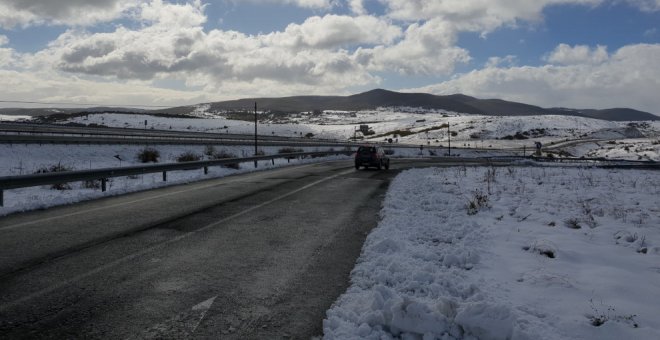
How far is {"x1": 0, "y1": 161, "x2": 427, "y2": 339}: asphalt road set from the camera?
4.04 metres

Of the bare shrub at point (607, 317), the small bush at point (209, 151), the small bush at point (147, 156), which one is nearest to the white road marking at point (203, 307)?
the bare shrub at point (607, 317)

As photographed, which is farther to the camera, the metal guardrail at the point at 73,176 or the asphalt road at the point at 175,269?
the metal guardrail at the point at 73,176

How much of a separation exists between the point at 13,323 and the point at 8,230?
4931 mm

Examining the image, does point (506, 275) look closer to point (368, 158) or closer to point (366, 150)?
point (368, 158)

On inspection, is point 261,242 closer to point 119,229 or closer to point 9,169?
point 119,229

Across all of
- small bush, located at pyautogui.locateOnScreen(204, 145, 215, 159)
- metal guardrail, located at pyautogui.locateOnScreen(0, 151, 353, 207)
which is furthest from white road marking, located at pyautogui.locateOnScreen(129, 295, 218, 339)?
small bush, located at pyautogui.locateOnScreen(204, 145, 215, 159)

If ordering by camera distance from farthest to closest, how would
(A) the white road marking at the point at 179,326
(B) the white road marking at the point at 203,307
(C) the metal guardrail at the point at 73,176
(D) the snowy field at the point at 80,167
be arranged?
(D) the snowy field at the point at 80,167, (C) the metal guardrail at the point at 73,176, (B) the white road marking at the point at 203,307, (A) the white road marking at the point at 179,326

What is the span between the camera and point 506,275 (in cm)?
552

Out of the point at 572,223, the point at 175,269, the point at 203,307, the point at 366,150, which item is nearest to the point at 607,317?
the point at 203,307

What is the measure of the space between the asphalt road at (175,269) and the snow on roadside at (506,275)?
53cm

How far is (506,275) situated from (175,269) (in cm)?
415

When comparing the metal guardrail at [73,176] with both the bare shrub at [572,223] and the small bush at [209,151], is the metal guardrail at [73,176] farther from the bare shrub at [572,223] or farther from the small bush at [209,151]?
the bare shrub at [572,223]

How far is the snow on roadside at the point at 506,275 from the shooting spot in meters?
3.81

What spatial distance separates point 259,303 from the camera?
460cm
